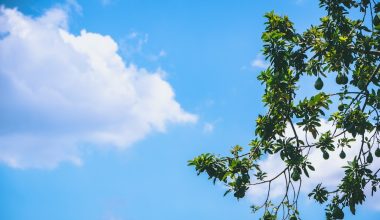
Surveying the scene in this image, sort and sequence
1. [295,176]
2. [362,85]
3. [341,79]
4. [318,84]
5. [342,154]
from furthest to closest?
[342,154]
[341,79]
[318,84]
[362,85]
[295,176]

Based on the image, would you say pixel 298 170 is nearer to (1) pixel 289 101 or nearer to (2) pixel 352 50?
(1) pixel 289 101

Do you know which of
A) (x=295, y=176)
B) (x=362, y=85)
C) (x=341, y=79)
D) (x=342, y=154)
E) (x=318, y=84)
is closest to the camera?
(x=295, y=176)

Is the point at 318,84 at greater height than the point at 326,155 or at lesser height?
greater

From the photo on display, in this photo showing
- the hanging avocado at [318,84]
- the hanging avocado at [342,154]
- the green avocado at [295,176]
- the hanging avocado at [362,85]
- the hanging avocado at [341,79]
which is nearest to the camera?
the green avocado at [295,176]

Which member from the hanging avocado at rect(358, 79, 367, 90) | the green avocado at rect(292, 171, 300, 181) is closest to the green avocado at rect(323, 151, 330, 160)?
the green avocado at rect(292, 171, 300, 181)

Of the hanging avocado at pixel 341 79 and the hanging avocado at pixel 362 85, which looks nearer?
the hanging avocado at pixel 362 85

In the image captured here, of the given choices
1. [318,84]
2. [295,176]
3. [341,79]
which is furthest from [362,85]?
[295,176]

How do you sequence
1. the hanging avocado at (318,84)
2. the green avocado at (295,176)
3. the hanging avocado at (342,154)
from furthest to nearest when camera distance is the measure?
the hanging avocado at (342,154)
the hanging avocado at (318,84)
the green avocado at (295,176)

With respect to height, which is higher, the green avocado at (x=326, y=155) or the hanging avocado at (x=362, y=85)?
the hanging avocado at (x=362, y=85)

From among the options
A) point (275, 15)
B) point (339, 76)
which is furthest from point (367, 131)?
point (275, 15)

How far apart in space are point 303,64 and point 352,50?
2.86 feet

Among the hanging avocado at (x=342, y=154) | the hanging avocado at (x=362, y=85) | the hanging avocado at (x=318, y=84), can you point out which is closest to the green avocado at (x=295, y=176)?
the hanging avocado at (x=342, y=154)

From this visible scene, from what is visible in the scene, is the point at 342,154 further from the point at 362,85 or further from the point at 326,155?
the point at 362,85

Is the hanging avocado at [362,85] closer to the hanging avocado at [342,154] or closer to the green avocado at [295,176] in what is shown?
the hanging avocado at [342,154]
